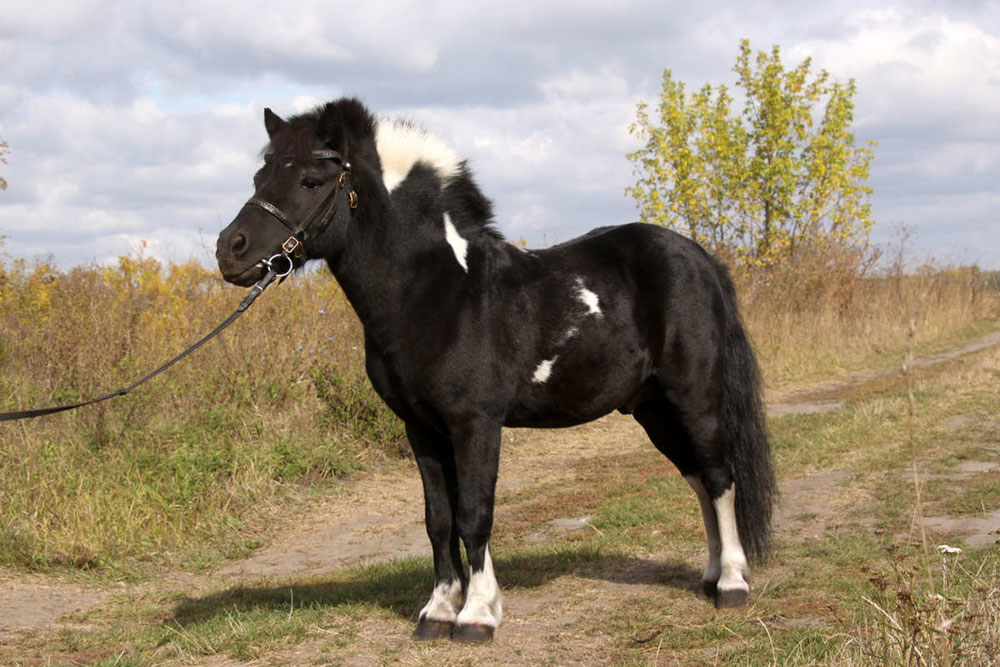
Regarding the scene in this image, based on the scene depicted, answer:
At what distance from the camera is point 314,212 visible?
4047 mm

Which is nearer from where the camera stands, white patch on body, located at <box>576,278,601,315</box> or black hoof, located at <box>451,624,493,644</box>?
black hoof, located at <box>451,624,493,644</box>

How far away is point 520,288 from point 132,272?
7.28 m

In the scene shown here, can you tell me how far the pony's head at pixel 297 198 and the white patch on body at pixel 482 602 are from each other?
170 cm

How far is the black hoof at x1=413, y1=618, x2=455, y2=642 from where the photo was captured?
4.26m

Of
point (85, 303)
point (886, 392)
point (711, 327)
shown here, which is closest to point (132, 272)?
point (85, 303)

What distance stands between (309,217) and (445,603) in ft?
6.50

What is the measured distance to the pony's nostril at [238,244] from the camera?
12.7 ft

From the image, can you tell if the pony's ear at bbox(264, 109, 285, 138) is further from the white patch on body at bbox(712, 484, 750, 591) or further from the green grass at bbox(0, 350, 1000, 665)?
the white patch on body at bbox(712, 484, 750, 591)

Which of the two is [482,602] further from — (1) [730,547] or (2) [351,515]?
(2) [351,515]

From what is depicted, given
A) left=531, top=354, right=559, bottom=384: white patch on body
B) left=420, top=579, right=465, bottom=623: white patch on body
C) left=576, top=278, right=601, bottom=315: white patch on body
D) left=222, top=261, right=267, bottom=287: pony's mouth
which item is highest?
left=222, top=261, right=267, bottom=287: pony's mouth

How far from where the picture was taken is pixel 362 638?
432cm

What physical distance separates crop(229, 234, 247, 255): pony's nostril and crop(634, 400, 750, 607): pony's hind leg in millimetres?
2321

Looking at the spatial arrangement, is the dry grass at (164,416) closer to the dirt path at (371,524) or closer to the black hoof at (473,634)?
the dirt path at (371,524)

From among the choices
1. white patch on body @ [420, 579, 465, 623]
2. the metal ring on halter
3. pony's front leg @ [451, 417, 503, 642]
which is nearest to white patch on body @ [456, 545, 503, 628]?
pony's front leg @ [451, 417, 503, 642]
